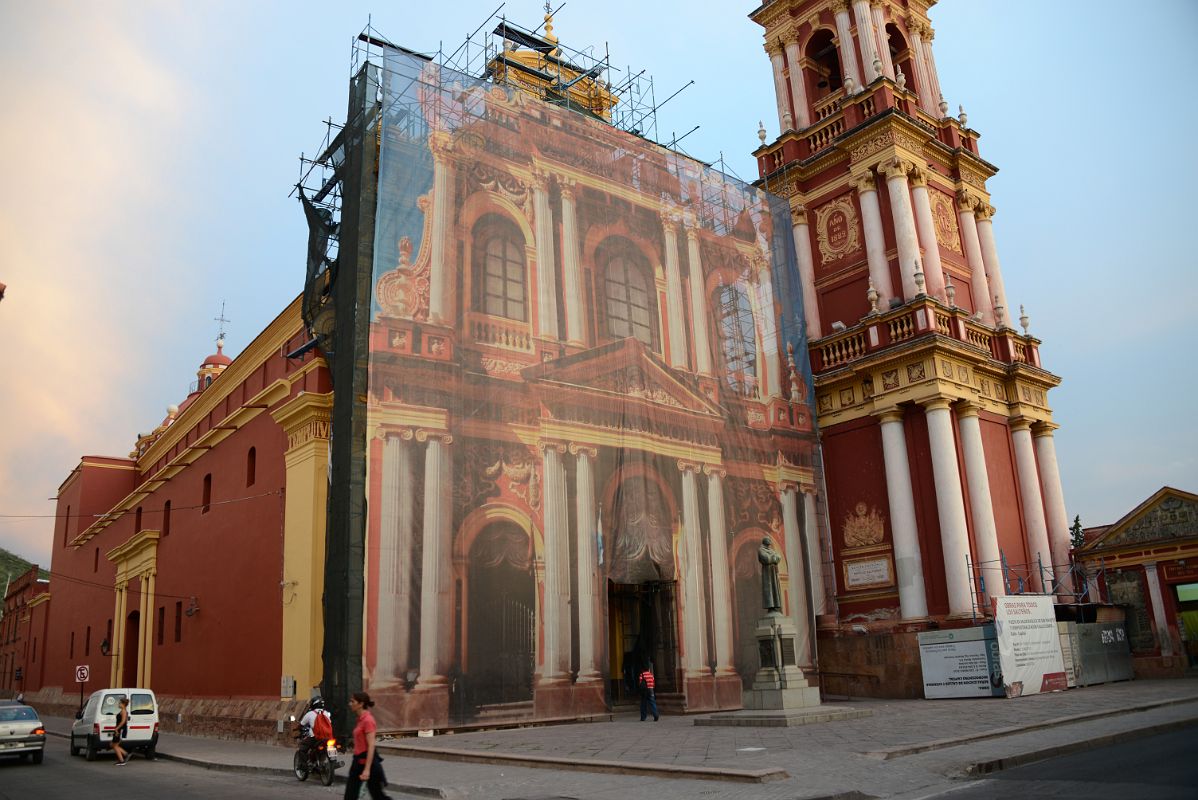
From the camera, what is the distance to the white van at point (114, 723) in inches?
689

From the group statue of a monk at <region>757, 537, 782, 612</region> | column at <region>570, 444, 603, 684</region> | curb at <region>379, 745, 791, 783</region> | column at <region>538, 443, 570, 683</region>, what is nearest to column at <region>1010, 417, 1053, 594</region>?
statue of a monk at <region>757, 537, 782, 612</region>

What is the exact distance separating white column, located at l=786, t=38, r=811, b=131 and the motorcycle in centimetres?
2339

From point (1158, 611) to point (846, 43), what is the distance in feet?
59.9

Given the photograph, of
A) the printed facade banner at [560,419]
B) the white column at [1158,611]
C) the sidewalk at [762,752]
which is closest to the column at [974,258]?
the printed facade banner at [560,419]

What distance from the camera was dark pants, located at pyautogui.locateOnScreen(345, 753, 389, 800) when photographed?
27.5ft

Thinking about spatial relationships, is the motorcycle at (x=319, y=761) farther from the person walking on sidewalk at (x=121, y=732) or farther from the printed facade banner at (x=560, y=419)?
the person walking on sidewalk at (x=121, y=732)

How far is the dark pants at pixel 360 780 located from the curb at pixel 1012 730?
19.4 ft

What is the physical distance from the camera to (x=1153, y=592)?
2397cm

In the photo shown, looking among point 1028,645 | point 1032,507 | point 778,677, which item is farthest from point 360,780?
point 1032,507

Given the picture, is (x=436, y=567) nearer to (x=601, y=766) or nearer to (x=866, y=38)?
(x=601, y=766)

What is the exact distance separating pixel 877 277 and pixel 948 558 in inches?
313

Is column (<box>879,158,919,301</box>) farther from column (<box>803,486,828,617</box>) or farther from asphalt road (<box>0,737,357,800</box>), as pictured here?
asphalt road (<box>0,737,357,800</box>)

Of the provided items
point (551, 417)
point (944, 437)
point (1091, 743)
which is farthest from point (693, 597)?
point (1091, 743)

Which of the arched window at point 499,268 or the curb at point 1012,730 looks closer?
the curb at point 1012,730
